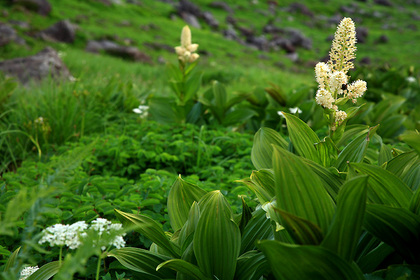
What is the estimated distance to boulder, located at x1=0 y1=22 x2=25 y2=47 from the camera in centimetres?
1135

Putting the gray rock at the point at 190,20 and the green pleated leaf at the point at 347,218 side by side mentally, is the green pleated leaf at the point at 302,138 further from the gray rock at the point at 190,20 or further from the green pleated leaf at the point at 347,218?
the gray rock at the point at 190,20

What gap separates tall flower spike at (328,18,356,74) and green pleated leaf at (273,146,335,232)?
2.06 ft

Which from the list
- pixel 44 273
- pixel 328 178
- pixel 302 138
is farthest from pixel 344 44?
pixel 44 273

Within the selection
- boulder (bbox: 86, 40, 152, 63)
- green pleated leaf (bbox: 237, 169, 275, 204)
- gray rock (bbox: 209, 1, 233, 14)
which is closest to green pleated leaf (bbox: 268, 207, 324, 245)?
green pleated leaf (bbox: 237, 169, 275, 204)

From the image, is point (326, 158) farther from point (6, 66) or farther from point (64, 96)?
point (6, 66)

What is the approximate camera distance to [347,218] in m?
1.10

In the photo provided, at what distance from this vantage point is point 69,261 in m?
0.82

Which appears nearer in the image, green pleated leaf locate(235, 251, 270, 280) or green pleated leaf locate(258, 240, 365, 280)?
green pleated leaf locate(258, 240, 365, 280)

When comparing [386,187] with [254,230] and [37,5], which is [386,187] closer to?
[254,230]

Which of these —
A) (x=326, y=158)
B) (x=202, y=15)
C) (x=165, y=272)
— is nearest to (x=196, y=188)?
(x=165, y=272)

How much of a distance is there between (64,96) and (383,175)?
4.20 m

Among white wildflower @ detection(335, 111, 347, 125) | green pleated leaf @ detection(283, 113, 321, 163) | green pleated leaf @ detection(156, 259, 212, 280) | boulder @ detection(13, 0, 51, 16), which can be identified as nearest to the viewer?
green pleated leaf @ detection(156, 259, 212, 280)

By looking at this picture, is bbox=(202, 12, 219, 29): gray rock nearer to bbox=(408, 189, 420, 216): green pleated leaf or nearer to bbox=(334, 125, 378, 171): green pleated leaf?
bbox=(334, 125, 378, 171): green pleated leaf

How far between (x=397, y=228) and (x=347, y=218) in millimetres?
247
